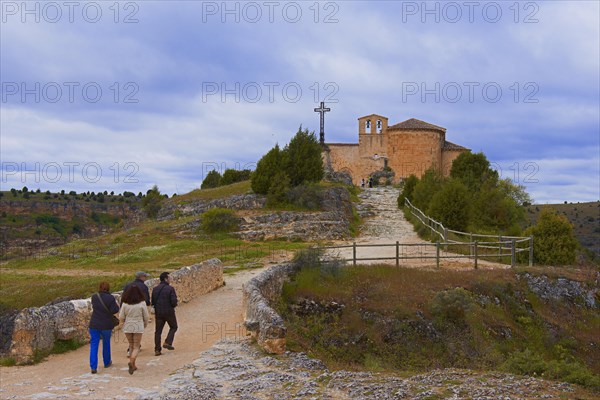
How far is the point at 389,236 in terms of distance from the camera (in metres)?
29.3

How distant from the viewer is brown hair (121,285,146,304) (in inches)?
369

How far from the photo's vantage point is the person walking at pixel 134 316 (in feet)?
30.0

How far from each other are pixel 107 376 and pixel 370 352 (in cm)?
699

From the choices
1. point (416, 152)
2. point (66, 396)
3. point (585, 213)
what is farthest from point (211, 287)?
point (585, 213)

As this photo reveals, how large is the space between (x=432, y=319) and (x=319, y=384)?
314 inches

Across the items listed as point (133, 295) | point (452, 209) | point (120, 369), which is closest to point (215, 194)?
point (452, 209)

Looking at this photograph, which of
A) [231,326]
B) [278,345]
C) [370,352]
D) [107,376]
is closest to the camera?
[107,376]

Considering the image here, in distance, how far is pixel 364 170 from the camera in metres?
54.4

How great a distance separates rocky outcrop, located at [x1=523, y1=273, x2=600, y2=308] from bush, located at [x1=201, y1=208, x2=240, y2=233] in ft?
51.4

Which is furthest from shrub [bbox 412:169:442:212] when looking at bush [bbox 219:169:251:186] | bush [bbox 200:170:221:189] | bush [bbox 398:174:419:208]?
bush [bbox 200:170:221:189]

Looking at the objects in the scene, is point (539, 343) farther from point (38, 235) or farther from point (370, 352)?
point (38, 235)

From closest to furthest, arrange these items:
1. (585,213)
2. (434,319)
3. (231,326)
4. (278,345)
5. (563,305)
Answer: (278,345)
(231,326)
(434,319)
(563,305)
(585,213)

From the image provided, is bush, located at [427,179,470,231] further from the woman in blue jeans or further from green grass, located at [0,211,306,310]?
the woman in blue jeans

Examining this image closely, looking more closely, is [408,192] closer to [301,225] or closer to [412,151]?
[412,151]
